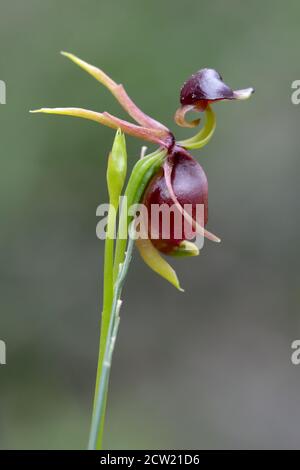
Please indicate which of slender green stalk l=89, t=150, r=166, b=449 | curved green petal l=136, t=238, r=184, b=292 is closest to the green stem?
slender green stalk l=89, t=150, r=166, b=449

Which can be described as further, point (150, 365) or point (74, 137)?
point (150, 365)

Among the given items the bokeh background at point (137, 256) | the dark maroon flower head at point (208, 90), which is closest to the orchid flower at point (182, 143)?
the dark maroon flower head at point (208, 90)

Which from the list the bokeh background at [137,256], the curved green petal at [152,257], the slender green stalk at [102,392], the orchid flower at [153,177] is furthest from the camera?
the bokeh background at [137,256]

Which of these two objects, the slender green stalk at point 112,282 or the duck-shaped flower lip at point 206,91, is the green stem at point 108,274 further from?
the duck-shaped flower lip at point 206,91

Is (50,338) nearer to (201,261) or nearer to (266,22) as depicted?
(201,261)

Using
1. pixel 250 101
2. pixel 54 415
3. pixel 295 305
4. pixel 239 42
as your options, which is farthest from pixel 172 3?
pixel 54 415

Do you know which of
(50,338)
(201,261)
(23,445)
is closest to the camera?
(23,445)
